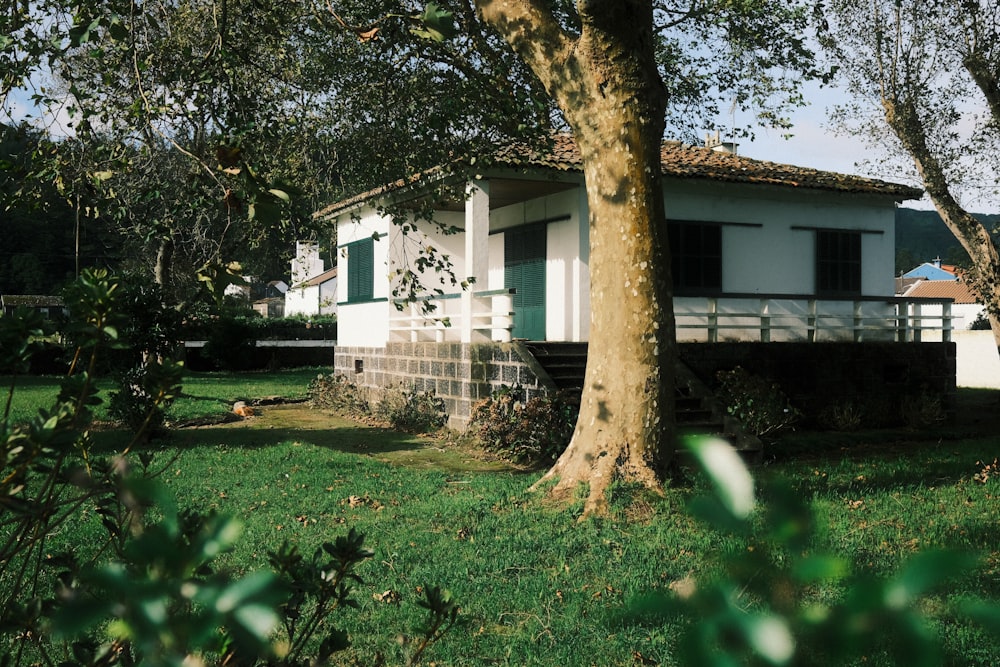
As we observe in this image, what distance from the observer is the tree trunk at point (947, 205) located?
62.2 ft

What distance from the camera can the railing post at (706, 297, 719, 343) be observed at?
16.1 meters

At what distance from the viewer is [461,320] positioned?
51.3 ft

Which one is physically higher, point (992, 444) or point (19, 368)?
point (19, 368)

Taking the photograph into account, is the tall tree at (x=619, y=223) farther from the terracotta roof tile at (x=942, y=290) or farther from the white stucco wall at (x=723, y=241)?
the terracotta roof tile at (x=942, y=290)

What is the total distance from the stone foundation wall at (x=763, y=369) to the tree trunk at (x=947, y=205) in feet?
7.36

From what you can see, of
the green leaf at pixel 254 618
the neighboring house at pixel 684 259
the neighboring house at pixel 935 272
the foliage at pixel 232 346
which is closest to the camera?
the green leaf at pixel 254 618

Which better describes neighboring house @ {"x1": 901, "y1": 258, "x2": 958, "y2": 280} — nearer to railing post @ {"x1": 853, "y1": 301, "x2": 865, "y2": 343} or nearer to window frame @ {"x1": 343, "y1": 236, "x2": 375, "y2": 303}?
railing post @ {"x1": 853, "y1": 301, "x2": 865, "y2": 343}

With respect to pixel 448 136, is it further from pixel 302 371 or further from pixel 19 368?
pixel 302 371

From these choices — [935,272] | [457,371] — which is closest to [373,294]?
[457,371]

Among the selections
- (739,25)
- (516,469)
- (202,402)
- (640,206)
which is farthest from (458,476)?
(202,402)

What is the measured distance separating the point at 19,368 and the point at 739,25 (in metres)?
11.7

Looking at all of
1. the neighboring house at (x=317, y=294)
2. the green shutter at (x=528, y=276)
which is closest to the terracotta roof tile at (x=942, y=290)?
the neighboring house at (x=317, y=294)

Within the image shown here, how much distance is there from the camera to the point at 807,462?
11.9m

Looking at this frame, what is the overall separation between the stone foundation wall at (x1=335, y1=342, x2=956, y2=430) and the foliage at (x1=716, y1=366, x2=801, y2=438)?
0.62 metres
